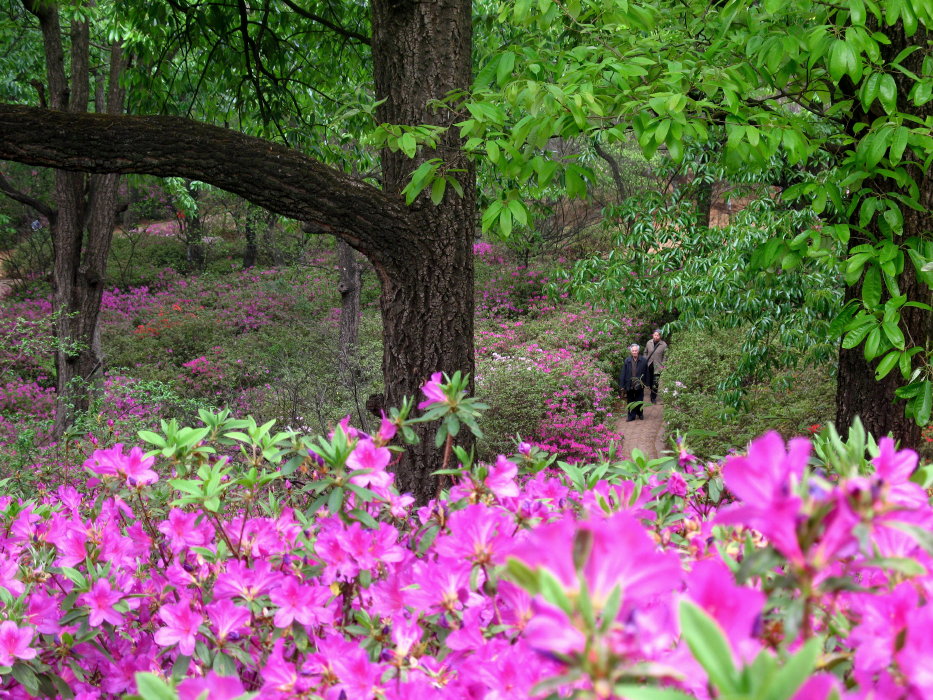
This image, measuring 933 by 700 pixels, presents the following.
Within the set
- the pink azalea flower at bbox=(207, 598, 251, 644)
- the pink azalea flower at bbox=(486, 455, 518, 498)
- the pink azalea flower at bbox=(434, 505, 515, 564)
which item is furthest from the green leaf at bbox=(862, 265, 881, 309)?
the pink azalea flower at bbox=(207, 598, 251, 644)

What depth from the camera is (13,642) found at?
49.9 inches

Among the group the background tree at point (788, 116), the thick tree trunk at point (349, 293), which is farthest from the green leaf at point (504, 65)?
the thick tree trunk at point (349, 293)

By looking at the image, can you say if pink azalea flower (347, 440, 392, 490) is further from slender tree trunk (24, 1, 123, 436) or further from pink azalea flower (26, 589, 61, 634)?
slender tree trunk (24, 1, 123, 436)

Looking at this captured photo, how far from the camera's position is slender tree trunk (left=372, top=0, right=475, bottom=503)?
318 cm

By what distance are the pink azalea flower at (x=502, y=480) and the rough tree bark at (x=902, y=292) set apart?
2432 millimetres

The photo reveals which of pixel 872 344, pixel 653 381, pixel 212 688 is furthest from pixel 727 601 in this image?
pixel 653 381

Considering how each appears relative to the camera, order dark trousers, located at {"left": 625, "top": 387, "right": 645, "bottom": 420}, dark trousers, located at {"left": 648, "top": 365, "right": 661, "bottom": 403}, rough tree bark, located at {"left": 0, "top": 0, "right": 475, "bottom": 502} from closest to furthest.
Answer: rough tree bark, located at {"left": 0, "top": 0, "right": 475, "bottom": 502}, dark trousers, located at {"left": 625, "top": 387, "right": 645, "bottom": 420}, dark trousers, located at {"left": 648, "top": 365, "right": 661, "bottom": 403}

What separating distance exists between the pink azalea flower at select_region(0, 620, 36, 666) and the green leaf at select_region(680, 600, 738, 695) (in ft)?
4.03

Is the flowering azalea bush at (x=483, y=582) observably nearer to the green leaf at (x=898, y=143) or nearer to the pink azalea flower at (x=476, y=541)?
the pink azalea flower at (x=476, y=541)

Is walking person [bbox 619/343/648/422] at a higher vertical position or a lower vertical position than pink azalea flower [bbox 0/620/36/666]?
lower

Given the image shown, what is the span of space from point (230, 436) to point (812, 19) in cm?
290

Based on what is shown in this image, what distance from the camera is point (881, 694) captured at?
0.60 meters

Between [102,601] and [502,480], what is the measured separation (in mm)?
810

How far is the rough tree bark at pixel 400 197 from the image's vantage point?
9.09ft
